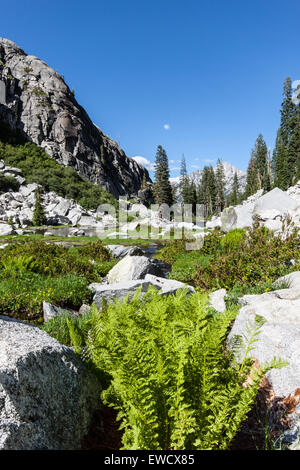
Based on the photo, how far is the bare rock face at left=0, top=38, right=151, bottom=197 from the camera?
58053mm

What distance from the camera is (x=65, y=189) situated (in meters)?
47.8

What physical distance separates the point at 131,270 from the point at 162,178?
154 feet

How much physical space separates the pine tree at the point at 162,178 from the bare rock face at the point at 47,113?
744 inches

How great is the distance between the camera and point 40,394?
1.64 m

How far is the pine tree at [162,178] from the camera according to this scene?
5238 centimetres

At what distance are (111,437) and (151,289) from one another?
1716 millimetres

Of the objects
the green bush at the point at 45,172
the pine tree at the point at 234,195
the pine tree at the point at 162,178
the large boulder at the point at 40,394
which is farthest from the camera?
the pine tree at the point at 234,195

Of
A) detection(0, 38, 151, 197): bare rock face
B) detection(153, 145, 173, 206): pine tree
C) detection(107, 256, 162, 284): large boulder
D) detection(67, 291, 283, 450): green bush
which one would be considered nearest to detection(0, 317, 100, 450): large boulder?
detection(67, 291, 283, 450): green bush

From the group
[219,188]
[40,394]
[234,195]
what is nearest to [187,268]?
[40,394]

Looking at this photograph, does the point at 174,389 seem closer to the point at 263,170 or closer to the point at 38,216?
the point at 38,216

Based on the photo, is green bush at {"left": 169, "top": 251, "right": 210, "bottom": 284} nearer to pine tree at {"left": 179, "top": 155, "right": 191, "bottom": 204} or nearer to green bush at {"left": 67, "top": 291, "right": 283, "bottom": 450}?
green bush at {"left": 67, "top": 291, "right": 283, "bottom": 450}

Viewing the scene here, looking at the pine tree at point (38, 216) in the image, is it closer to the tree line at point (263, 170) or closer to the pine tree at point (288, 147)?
A: the tree line at point (263, 170)

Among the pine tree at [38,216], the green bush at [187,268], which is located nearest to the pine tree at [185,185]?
the pine tree at [38,216]
